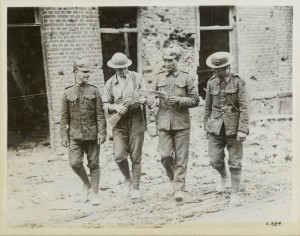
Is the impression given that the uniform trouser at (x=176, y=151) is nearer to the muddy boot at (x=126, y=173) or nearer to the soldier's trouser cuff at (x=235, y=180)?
the muddy boot at (x=126, y=173)

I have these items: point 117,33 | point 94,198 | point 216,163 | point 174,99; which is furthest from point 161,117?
point 117,33

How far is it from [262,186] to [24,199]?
8.82 ft

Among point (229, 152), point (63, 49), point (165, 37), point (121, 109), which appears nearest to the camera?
point (121, 109)

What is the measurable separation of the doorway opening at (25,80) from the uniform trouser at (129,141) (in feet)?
3.77

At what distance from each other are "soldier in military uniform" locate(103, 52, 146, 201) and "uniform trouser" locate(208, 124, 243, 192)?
79 cm

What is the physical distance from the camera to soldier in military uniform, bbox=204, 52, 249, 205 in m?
4.52

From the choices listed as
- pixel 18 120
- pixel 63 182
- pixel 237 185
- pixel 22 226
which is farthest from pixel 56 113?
pixel 237 185

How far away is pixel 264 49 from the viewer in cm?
604

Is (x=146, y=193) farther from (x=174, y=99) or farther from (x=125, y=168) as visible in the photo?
(x=174, y=99)

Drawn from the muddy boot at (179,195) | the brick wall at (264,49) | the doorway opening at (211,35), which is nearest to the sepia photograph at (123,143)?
the muddy boot at (179,195)

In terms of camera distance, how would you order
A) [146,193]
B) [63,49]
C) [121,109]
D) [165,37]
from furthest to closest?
[165,37]
[63,49]
[146,193]
[121,109]

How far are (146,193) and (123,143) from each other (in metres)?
0.65

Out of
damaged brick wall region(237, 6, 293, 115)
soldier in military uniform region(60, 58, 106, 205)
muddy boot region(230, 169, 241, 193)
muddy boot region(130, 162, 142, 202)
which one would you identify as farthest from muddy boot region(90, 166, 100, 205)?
damaged brick wall region(237, 6, 293, 115)

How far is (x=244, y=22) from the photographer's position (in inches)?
229
